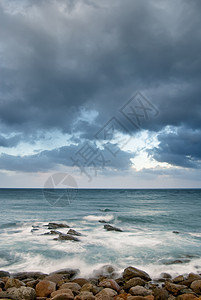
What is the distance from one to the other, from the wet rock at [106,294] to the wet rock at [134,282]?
2.73ft

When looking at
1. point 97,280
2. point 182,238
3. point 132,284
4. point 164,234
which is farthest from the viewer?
point 164,234

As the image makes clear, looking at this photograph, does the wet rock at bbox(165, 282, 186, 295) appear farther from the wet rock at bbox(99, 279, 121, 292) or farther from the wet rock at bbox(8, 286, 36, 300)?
the wet rock at bbox(8, 286, 36, 300)

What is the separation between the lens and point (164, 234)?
16641 mm

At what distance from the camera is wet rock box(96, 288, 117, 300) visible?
6254mm

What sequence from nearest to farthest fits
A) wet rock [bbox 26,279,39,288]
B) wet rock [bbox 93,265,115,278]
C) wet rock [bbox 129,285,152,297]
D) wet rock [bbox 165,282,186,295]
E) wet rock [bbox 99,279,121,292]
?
wet rock [bbox 129,285,152,297], wet rock [bbox 165,282,186,295], wet rock [bbox 99,279,121,292], wet rock [bbox 26,279,39,288], wet rock [bbox 93,265,115,278]

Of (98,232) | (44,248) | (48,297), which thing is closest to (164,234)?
(98,232)

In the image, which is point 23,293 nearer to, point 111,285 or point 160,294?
point 111,285

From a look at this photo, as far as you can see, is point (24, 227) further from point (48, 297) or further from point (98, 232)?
point (48, 297)

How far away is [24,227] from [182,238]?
43.6 ft

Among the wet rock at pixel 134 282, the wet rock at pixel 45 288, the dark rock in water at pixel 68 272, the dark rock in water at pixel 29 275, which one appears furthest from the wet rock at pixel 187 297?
the dark rock in water at pixel 29 275

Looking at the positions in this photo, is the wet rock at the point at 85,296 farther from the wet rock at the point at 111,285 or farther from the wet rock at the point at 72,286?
the wet rock at the point at 111,285

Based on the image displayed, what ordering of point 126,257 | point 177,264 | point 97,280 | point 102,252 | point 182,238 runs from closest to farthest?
point 97,280 < point 177,264 < point 126,257 < point 102,252 < point 182,238

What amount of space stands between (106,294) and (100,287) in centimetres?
62

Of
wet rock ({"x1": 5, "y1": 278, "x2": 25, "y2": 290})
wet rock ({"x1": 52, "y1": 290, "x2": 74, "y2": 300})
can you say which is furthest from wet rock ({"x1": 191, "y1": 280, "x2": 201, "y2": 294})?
wet rock ({"x1": 5, "y1": 278, "x2": 25, "y2": 290})
